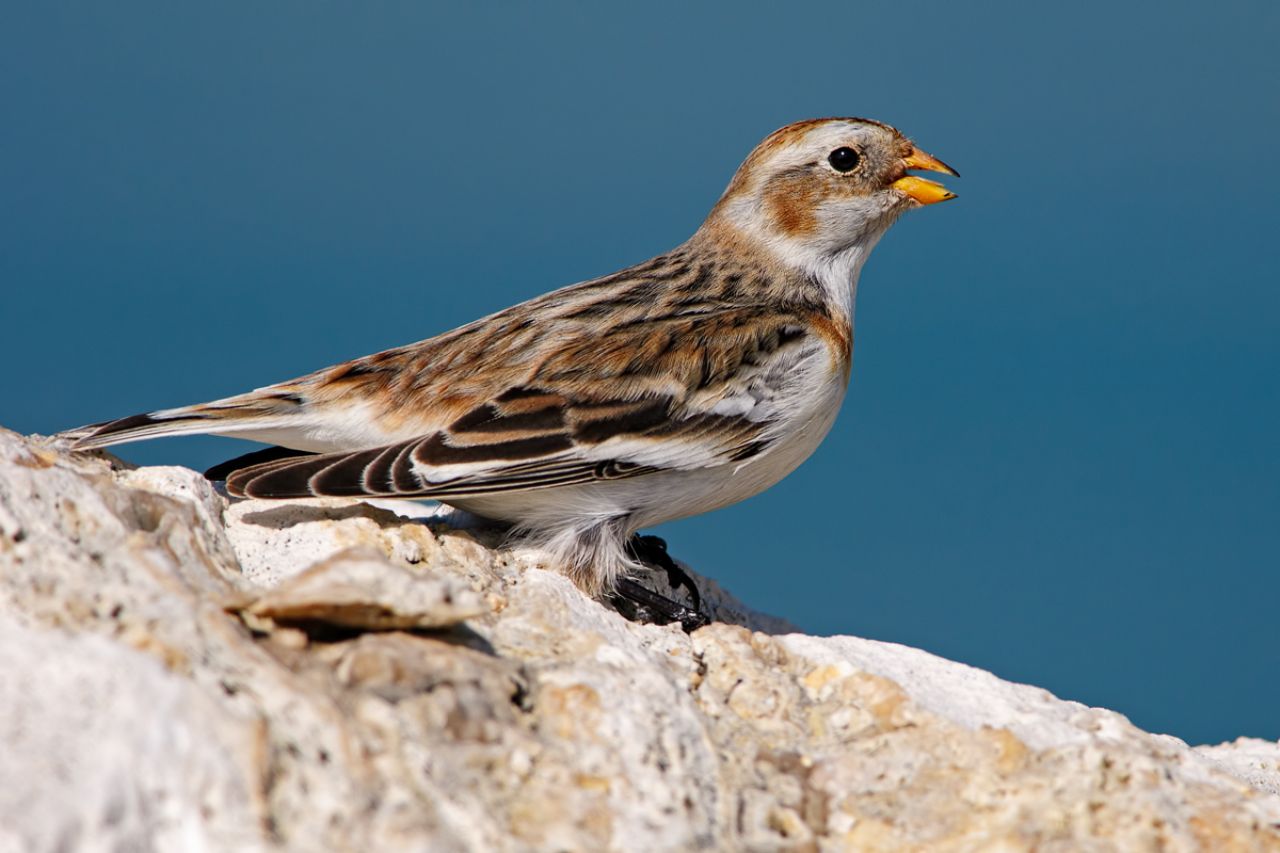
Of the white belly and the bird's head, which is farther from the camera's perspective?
the bird's head

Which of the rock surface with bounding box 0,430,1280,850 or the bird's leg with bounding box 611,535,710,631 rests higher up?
the bird's leg with bounding box 611,535,710,631

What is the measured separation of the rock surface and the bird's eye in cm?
259

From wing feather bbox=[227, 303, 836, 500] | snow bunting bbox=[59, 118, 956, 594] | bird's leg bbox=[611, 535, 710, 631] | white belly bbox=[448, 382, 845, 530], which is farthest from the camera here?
bird's leg bbox=[611, 535, 710, 631]

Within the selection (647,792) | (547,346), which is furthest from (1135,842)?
(547,346)

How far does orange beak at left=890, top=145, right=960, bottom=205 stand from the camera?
6348 mm

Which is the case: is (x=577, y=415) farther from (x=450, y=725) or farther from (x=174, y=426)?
(x=450, y=725)

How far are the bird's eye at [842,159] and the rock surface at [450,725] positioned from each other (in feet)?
8.51

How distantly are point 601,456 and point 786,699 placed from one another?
1.29 m

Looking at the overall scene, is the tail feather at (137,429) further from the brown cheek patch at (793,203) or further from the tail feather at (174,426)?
the brown cheek patch at (793,203)

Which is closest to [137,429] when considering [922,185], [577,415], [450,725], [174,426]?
[174,426]

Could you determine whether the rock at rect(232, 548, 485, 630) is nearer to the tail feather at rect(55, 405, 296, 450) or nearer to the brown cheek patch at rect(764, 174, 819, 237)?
the tail feather at rect(55, 405, 296, 450)

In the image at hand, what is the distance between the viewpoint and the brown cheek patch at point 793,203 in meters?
6.24

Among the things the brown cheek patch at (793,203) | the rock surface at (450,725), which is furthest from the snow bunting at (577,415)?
the rock surface at (450,725)

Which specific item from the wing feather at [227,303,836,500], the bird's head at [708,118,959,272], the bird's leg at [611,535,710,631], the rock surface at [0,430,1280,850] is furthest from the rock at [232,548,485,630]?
the bird's head at [708,118,959,272]
